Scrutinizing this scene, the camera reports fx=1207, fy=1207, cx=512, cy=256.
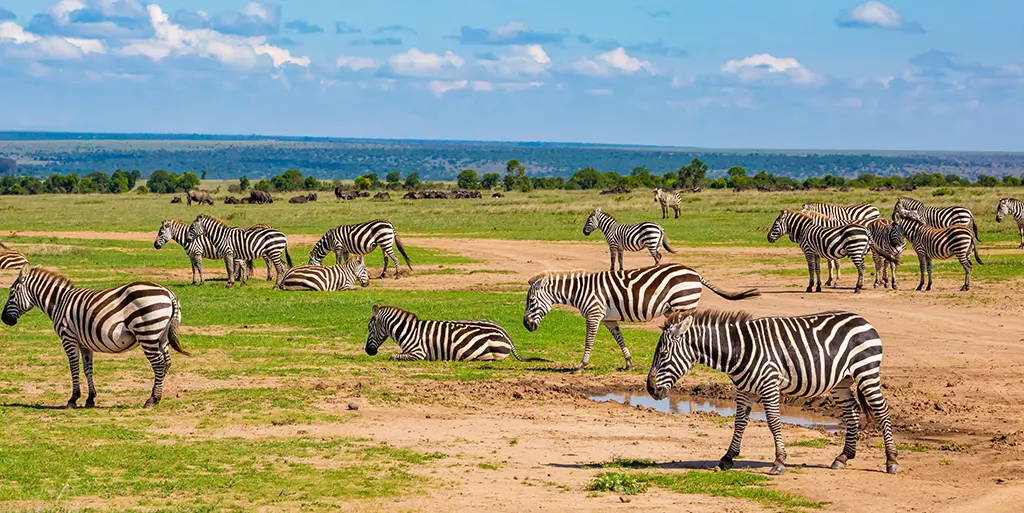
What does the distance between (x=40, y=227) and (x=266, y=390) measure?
37486 mm

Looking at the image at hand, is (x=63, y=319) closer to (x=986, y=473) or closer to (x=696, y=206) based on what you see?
(x=986, y=473)

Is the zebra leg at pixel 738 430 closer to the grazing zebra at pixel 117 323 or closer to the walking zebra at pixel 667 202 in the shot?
the grazing zebra at pixel 117 323

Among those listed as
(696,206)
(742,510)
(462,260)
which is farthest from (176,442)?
(696,206)

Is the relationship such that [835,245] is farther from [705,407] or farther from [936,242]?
[705,407]

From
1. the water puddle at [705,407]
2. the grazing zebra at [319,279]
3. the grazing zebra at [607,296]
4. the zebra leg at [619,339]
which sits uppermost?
the grazing zebra at [607,296]

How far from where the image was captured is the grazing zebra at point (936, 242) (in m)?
25.3

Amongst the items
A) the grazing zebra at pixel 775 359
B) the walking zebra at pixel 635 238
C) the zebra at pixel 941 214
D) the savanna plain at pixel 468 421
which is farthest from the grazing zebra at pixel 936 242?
the grazing zebra at pixel 775 359

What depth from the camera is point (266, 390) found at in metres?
14.9

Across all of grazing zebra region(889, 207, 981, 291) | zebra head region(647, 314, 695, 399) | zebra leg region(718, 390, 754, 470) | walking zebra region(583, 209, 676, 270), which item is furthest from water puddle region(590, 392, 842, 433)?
walking zebra region(583, 209, 676, 270)

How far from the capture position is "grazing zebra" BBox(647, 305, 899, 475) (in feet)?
35.0

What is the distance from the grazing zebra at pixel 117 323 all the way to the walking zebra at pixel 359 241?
16.3 m

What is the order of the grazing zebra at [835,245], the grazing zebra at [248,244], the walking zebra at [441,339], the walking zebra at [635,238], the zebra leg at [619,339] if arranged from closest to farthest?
the zebra leg at [619,339], the walking zebra at [441,339], the grazing zebra at [835,245], the grazing zebra at [248,244], the walking zebra at [635,238]

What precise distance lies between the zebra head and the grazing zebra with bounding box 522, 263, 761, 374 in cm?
534

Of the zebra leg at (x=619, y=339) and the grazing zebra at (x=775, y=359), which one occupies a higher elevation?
the grazing zebra at (x=775, y=359)
